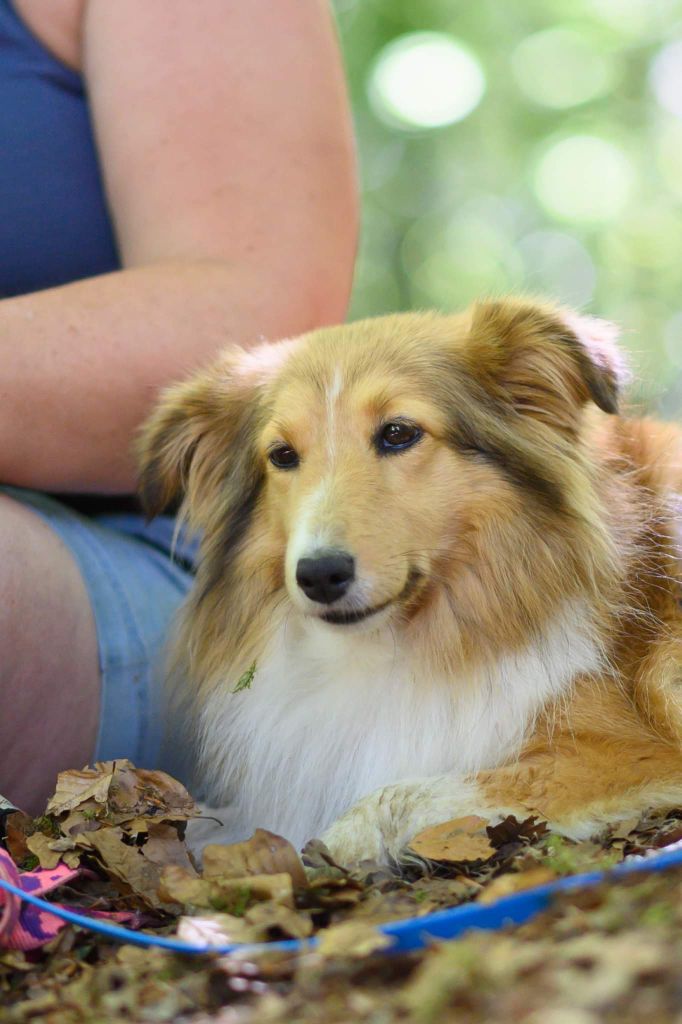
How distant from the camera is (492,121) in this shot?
49.4 ft

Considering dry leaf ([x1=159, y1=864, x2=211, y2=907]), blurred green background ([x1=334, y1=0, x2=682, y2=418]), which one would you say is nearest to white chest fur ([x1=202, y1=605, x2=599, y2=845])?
dry leaf ([x1=159, y1=864, x2=211, y2=907])

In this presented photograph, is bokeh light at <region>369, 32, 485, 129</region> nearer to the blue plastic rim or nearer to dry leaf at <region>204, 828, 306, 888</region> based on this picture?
dry leaf at <region>204, 828, 306, 888</region>

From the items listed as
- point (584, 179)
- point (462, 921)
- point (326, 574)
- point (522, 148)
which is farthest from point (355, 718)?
point (522, 148)

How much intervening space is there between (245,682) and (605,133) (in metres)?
13.9

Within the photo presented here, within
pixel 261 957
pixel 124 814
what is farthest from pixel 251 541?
pixel 261 957

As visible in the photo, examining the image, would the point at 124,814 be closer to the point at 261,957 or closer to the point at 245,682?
the point at 245,682

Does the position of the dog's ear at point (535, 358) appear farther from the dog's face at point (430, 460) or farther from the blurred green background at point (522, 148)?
the blurred green background at point (522, 148)

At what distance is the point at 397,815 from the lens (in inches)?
89.3

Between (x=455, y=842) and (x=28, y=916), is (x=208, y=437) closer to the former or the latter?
(x=455, y=842)

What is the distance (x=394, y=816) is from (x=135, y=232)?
170cm

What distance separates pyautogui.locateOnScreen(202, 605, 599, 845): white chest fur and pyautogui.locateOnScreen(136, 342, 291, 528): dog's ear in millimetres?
437

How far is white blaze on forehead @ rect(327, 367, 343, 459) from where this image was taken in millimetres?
2596

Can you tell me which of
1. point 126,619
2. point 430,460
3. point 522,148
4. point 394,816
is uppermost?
point 522,148

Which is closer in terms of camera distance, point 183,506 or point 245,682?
point 245,682
